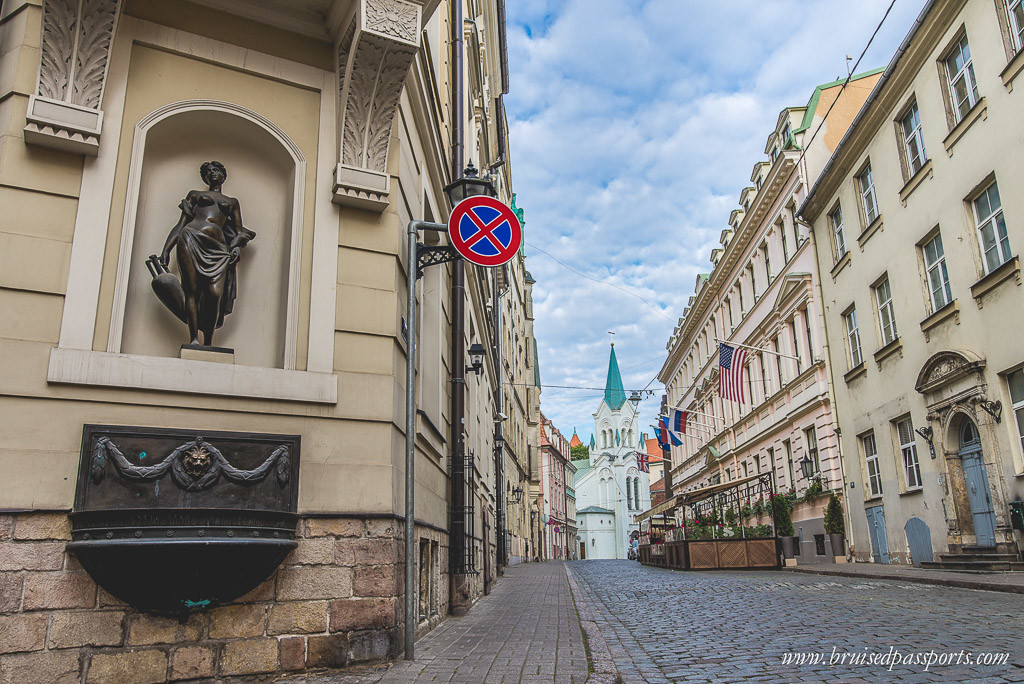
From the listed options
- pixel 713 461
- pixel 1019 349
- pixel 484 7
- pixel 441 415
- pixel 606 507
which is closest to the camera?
pixel 441 415

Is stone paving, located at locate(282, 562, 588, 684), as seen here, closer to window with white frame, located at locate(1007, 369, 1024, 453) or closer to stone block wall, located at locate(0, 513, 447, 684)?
stone block wall, located at locate(0, 513, 447, 684)

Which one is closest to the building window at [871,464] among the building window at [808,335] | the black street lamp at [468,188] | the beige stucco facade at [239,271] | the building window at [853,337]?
the building window at [853,337]

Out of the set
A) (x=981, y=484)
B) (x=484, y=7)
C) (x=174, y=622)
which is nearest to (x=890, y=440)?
(x=981, y=484)

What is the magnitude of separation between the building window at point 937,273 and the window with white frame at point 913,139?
1816 millimetres

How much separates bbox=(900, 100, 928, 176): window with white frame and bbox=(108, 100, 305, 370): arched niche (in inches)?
628

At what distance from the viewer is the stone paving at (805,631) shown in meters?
5.43

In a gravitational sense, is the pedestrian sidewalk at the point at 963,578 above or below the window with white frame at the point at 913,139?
below

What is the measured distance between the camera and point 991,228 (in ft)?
49.2

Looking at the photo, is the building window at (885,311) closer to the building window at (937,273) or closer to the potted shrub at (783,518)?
the building window at (937,273)

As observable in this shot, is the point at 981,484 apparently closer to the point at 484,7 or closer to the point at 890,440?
the point at 890,440

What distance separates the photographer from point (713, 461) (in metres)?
40.7

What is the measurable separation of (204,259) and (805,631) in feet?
21.7

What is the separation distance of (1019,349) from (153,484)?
14.5 metres

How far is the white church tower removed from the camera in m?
102
